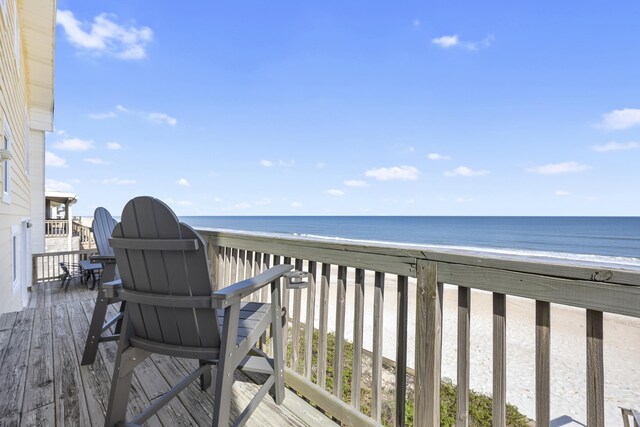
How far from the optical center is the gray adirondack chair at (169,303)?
129 cm

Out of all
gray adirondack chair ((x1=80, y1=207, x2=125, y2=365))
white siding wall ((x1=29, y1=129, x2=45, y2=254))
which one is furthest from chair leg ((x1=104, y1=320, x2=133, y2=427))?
white siding wall ((x1=29, y1=129, x2=45, y2=254))

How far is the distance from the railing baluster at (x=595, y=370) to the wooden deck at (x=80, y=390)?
1.10 m

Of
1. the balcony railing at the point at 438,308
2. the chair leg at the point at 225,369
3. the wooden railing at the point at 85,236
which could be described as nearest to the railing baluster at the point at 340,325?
the balcony railing at the point at 438,308

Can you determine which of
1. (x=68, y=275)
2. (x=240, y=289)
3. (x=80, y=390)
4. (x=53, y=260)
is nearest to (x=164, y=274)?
(x=240, y=289)

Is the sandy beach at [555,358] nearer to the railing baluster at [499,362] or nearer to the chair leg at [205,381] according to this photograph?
the chair leg at [205,381]

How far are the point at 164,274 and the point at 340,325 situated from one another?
0.85 meters

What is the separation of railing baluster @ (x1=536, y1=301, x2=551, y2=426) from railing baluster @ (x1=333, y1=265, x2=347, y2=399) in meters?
0.83

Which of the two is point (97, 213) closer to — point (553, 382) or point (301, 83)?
point (553, 382)

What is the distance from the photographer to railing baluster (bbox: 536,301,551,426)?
1019 millimetres

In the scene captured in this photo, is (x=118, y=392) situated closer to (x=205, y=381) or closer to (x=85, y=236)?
(x=205, y=381)

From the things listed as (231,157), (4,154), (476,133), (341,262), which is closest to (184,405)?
(341,262)

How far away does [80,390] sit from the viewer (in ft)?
6.19

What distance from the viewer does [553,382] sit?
4.82m

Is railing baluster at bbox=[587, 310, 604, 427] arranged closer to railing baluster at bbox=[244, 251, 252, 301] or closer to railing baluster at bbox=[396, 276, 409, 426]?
railing baluster at bbox=[396, 276, 409, 426]
